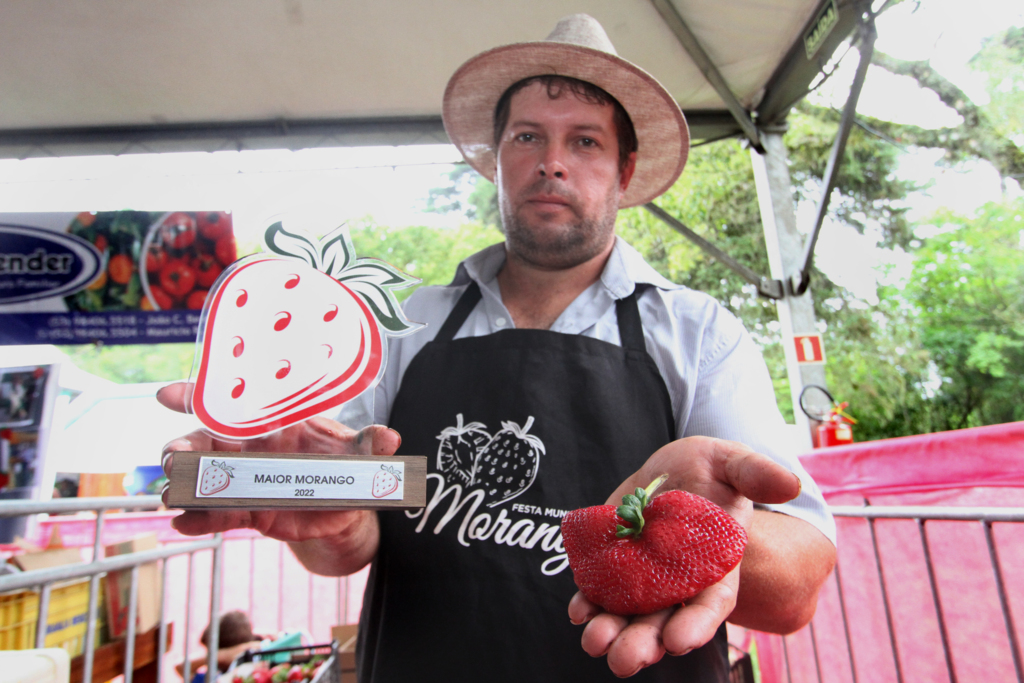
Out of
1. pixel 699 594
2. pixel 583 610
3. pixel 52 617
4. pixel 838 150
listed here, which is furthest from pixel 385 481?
pixel 838 150

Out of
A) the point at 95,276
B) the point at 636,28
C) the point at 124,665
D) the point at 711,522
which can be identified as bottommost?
the point at 124,665

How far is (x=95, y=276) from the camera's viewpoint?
2.27m

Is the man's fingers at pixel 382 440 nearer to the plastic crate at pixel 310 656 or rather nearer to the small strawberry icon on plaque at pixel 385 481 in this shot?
the small strawberry icon on plaque at pixel 385 481

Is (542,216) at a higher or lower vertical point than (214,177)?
lower

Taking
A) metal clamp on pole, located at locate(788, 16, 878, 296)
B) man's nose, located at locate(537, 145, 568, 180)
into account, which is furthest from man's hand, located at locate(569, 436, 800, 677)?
metal clamp on pole, located at locate(788, 16, 878, 296)

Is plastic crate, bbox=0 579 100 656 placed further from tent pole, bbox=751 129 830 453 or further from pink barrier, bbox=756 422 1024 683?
tent pole, bbox=751 129 830 453

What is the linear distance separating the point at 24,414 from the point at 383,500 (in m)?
2.13

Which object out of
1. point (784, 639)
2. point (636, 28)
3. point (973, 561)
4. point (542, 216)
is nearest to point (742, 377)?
point (542, 216)

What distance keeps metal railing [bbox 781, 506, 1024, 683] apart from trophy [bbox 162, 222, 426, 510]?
4.98 feet

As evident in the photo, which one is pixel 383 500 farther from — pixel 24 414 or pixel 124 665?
pixel 24 414

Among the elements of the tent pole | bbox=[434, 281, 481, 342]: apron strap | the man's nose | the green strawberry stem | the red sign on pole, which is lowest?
the green strawberry stem

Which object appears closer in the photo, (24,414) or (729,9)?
(24,414)

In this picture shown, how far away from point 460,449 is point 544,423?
17 centimetres

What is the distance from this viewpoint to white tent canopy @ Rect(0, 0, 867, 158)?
3207 millimetres
